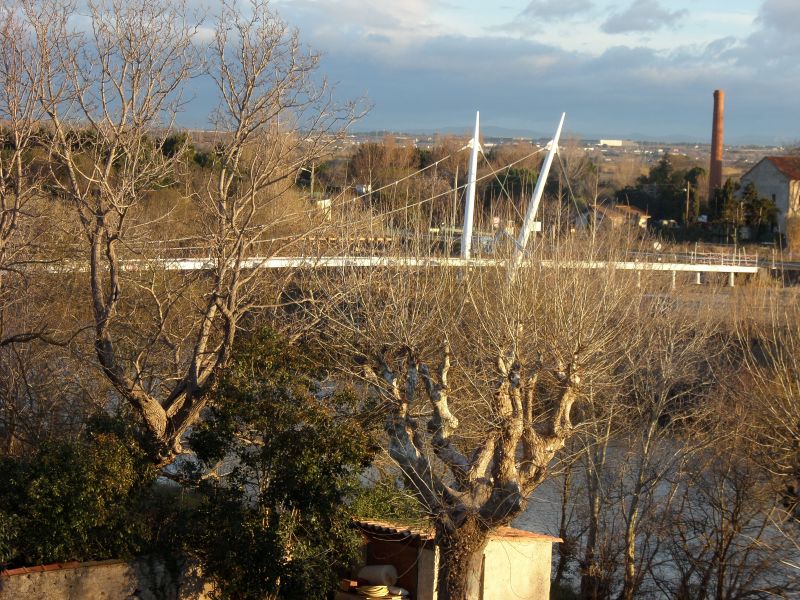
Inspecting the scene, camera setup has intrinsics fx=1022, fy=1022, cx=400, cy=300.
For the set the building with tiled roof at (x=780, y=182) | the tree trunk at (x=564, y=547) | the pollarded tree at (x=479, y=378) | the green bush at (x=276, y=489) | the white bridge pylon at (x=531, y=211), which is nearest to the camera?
the green bush at (x=276, y=489)

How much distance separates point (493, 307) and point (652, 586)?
5.49 metres

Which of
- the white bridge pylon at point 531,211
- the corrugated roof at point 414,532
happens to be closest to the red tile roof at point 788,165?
the white bridge pylon at point 531,211

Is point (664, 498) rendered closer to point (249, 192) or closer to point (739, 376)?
point (739, 376)

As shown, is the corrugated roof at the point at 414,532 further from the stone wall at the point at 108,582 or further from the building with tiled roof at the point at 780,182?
the building with tiled roof at the point at 780,182

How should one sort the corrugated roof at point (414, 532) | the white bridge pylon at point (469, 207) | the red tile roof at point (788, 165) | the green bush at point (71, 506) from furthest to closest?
the red tile roof at point (788, 165) < the white bridge pylon at point (469, 207) < the corrugated roof at point (414, 532) < the green bush at point (71, 506)

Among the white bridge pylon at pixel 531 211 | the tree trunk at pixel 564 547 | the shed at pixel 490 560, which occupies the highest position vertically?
the white bridge pylon at pixel 531 211

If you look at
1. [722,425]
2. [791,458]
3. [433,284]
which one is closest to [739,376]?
[722,425]

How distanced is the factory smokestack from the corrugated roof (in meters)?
38.5

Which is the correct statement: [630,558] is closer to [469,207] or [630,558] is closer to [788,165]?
[469,207]

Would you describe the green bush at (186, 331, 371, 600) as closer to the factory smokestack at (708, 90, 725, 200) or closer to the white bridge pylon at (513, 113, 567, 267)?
the white bridge pylon at (513, 113, 567, 267)

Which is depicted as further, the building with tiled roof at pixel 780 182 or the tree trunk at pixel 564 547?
the building with tiled roof at pixel 780 182

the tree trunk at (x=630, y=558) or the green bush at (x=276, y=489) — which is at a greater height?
the green bush at (x=276, y=489)

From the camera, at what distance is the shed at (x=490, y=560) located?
9.37 meters

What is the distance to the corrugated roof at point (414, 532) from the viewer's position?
376 inches
